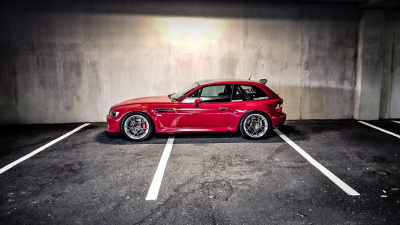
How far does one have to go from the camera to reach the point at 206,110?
6.31 m

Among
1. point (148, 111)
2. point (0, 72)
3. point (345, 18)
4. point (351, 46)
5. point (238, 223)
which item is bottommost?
point (238, 223)

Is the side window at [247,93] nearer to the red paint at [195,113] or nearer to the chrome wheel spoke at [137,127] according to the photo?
the red paint at [195,113]

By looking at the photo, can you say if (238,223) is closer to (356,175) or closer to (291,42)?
(356,175)

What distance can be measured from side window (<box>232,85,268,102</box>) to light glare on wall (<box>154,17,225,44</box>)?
2.62 m

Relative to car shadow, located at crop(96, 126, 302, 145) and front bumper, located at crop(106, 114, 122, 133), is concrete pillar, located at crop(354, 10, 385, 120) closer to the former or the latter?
car shadow, located at crop(96, 126, 302, 145)

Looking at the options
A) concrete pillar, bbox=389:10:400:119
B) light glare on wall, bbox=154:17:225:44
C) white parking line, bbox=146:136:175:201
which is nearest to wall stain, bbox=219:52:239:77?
light glare on wall, bbox=154:17:225:44

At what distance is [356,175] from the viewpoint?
14.5 ft

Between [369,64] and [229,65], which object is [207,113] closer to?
[229,65]

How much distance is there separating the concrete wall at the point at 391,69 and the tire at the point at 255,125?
492 centimetres

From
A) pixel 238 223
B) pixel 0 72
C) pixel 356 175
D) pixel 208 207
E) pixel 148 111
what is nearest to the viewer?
pixel 238 223

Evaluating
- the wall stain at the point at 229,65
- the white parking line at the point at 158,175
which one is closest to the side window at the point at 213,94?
the white parking line at the point at 158,175

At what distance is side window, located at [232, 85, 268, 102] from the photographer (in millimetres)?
6512

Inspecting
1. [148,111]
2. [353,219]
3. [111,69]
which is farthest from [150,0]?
[353,219]

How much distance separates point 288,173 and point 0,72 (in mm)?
8176
